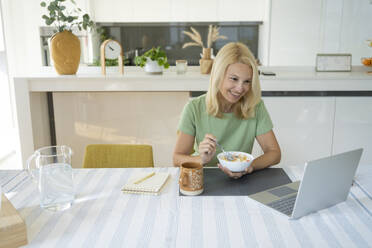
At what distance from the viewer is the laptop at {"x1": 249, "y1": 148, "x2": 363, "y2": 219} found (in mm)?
930

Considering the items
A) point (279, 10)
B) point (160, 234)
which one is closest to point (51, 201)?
point (160, 234)

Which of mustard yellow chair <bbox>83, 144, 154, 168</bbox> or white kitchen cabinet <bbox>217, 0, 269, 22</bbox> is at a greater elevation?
white kitchen cabinet <bbox>217, 0, 269, 22</bbox>

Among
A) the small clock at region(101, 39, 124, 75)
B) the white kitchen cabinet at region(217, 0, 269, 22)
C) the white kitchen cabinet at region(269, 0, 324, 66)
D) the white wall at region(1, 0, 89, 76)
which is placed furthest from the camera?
the white kitchen cabinet at region(217, 0, 269, 22)

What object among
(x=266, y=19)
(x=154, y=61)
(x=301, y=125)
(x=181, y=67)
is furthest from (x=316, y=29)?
(x=154, y=61)

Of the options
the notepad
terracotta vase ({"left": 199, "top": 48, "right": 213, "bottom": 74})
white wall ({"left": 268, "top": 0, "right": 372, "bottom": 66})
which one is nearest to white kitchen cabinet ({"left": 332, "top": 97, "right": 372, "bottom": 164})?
terracotta vase ({"left": 199, "top": 48, "right": 213, "bottom": 74})

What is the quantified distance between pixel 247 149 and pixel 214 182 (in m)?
0.46

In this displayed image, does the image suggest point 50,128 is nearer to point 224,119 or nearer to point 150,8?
point 224,119

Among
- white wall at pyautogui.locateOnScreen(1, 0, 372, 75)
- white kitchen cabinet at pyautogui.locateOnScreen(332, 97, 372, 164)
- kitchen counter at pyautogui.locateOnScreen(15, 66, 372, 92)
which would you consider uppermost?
white wall at pyautogui.locateOnScreen(1, 0, 372, 75)

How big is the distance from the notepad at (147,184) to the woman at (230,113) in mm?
236

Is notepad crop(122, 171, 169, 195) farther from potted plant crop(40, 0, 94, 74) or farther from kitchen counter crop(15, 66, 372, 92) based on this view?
potted plant crop(40, 0, 94, 74)

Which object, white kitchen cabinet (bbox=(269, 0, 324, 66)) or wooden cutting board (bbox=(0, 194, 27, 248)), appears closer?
wooden cutting board (bbox=(0, 194, 27, 248))

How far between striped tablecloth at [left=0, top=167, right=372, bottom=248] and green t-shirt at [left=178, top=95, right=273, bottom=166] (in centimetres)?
46

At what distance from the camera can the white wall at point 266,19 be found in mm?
3830

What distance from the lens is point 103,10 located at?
14.3ft
